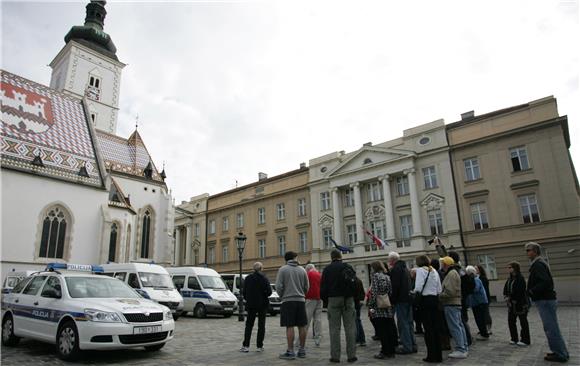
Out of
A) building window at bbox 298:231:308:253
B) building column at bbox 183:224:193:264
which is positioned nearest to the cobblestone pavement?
building window at bbox 298:231:308:253

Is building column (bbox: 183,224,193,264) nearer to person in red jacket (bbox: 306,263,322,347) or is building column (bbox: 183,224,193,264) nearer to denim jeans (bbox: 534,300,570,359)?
person in red jacket (bbox: 306,263,322,347)

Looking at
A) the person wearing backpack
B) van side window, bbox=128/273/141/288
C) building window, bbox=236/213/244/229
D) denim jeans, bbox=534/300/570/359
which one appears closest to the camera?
denim jeans, bbox=534/300/570/359

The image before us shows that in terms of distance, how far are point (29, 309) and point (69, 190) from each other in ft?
61.9

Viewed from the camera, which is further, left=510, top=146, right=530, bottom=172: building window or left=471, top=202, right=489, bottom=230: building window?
left=471, top=202, right=489, bottom=230: building window

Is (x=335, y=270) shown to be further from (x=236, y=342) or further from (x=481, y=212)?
(x=481, y=212)

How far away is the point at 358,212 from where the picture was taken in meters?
31.3

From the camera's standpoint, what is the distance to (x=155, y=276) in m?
15.5

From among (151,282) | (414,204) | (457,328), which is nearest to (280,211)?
(414,204)

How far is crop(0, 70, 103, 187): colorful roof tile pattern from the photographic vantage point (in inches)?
903

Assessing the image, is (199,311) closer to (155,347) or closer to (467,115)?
(155,347)

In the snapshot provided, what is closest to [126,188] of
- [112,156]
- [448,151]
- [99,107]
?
[112,156]

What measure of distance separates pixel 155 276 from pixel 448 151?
22470mm

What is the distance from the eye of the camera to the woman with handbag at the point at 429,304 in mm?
6070

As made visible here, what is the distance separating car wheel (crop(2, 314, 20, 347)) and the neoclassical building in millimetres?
24406
